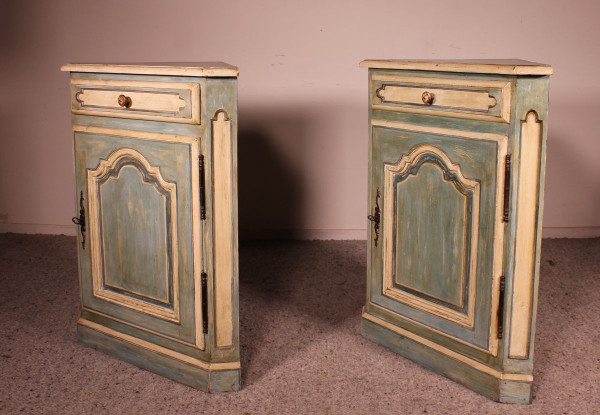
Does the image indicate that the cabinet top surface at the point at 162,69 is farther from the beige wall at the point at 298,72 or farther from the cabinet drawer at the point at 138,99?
the beige wall at the point at 298,72

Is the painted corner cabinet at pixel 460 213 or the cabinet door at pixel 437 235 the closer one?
the painted corner cabinet at pixel 460 213

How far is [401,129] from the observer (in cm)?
245

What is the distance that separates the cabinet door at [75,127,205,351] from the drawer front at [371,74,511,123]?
26.7 inches

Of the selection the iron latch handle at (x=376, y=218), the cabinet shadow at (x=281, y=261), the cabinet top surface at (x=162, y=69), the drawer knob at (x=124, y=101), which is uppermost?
the cabinet top surface at (x=162, y=69)

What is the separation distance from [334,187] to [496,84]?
1837mm

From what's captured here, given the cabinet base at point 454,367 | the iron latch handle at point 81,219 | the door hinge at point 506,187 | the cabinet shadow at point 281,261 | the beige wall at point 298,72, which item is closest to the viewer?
the door hinge at point 506,187

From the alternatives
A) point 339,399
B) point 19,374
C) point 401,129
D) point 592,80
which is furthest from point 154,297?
point 592,80

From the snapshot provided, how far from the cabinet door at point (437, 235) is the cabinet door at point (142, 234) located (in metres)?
0.67


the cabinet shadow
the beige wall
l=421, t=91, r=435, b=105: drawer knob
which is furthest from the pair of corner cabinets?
the beige wall

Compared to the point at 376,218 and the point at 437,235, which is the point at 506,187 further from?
the point at 376,218

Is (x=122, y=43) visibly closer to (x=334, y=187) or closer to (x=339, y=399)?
(x=334, y=187)

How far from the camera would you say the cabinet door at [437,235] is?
2230mm

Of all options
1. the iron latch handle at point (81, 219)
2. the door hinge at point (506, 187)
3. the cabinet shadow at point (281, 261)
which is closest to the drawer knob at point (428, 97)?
the door hinge at point (506, 187)

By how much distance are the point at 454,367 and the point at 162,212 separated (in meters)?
1.03
